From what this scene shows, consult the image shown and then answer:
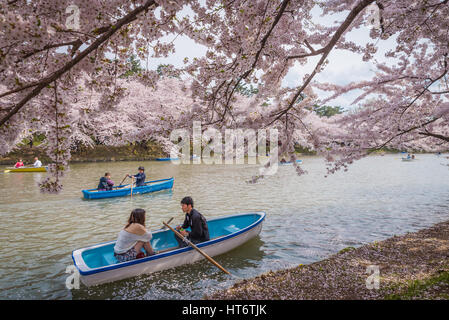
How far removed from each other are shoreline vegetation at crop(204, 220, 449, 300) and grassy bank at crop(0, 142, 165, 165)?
82.0 ft

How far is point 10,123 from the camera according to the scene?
2.79m

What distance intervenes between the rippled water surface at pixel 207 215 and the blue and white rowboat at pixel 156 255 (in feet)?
0.57

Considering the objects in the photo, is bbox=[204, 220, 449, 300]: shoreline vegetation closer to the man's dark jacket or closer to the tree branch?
the man's dark jacket

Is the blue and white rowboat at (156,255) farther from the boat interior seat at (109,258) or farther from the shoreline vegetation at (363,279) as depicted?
the shoreline vegetation at (363,279)

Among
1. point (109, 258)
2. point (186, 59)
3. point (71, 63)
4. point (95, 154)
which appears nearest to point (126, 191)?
point (109, 258)

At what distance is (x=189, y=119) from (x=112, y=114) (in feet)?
90.4

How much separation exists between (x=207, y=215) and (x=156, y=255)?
475 centimetres

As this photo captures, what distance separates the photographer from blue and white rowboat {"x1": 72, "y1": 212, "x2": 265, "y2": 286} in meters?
5.12

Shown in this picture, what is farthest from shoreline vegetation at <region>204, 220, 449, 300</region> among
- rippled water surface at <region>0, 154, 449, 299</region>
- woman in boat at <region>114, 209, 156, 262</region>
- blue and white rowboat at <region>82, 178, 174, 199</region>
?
blue and white rowboat at <region>82, 178, 174, 199</region>

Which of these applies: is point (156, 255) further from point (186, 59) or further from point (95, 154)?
point (95, 154)

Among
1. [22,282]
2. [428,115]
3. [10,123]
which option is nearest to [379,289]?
[10,123]
